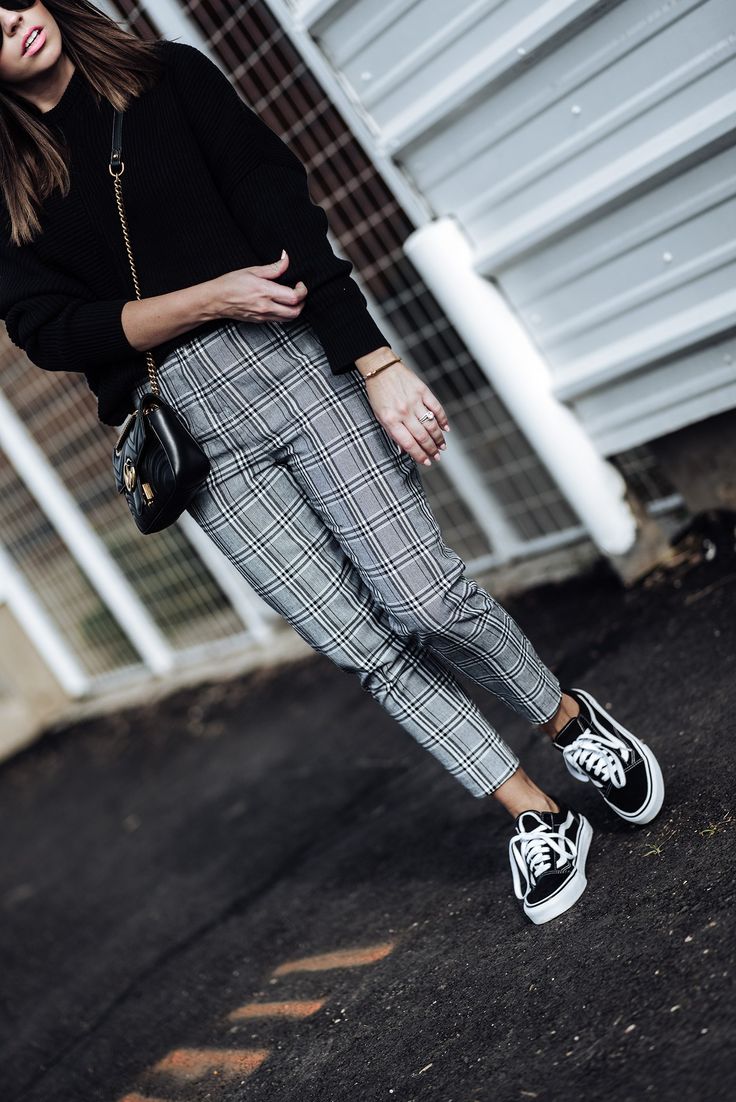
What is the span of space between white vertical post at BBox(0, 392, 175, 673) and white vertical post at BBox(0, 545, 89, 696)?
35.3 inches

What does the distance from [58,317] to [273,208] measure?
0.49m

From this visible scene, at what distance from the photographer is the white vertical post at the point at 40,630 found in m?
8.22

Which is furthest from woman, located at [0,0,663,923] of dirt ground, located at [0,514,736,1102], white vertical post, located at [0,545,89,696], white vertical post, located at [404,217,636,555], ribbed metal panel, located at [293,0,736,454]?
white vertical post, located at [0,545,89,696]

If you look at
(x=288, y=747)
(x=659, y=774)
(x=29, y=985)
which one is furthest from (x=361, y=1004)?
(x=288, y=747)

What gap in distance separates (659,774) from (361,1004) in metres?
0.84

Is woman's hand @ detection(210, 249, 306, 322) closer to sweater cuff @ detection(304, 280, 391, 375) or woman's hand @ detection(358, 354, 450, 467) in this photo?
sweater cuff @ detection(304, 280, 391, 375)

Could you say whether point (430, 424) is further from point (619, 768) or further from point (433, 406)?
point (619, 768)

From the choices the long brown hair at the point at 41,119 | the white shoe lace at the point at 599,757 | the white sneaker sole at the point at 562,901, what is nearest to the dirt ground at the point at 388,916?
the white sneaker sole at the point at 562,901

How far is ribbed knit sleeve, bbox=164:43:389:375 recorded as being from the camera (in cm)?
221

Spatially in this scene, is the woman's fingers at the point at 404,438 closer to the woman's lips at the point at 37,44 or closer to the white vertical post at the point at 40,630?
the woman's lips at the point at 37,44

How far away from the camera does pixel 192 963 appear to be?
3379 millimetres

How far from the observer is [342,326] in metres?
2.21

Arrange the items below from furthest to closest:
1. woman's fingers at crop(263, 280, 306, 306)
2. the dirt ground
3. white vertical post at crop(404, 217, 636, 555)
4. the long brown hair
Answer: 1. white vertical post at crop(404, 217, 636, 555)
2. the long brown hair
3. woman's fingers at crop(263, 280, 306, 306)
4. the dirt ground

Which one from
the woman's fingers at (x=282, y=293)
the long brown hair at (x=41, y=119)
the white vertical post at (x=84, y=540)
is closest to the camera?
the woman's fingers at (x=282, y=293)
